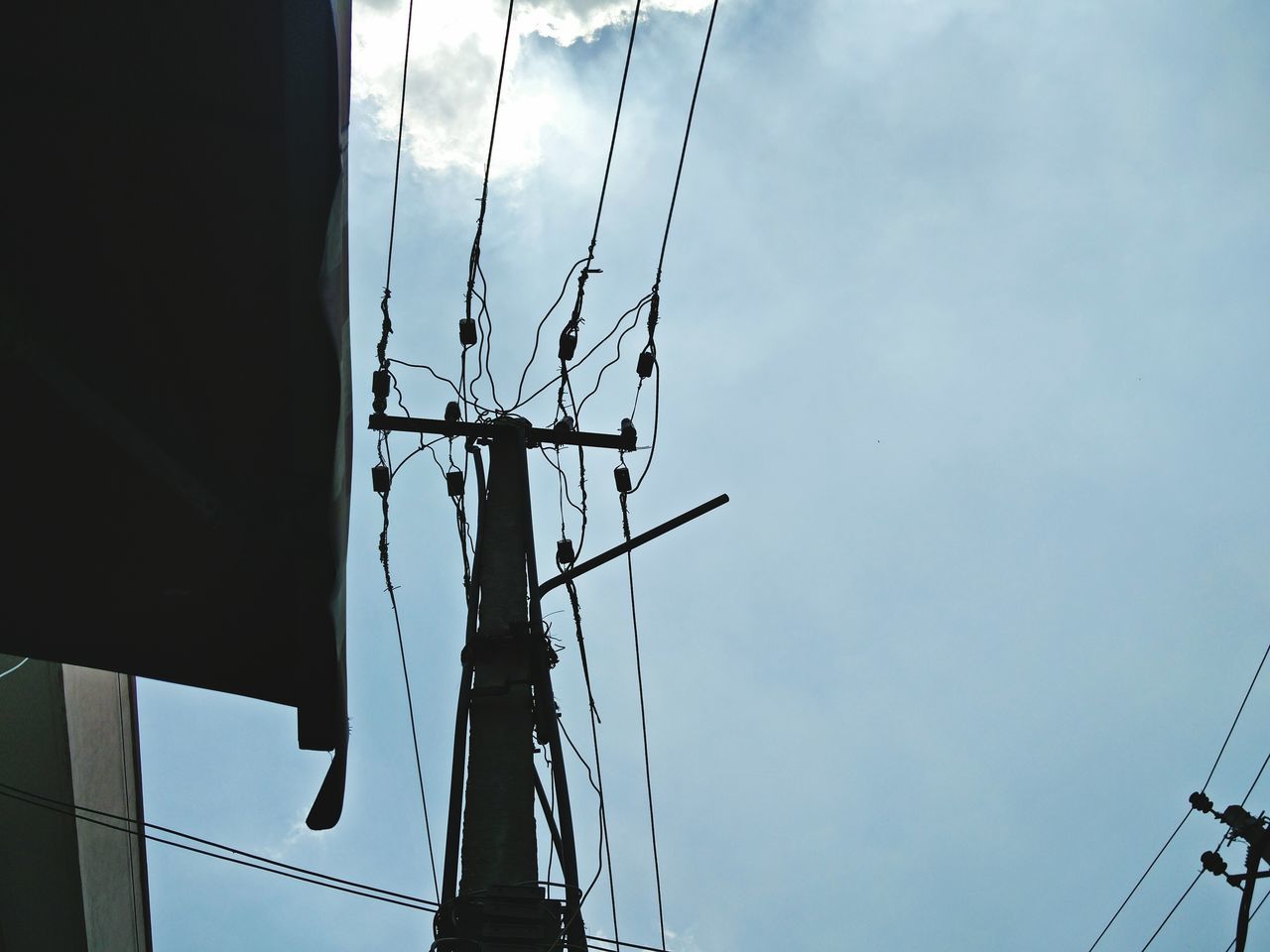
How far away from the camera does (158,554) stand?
6242 mm

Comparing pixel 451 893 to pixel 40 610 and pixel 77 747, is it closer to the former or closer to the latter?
pixel 40 610

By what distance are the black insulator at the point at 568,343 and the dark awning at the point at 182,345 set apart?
233cm

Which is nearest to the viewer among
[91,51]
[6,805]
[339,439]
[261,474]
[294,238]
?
[91,51]

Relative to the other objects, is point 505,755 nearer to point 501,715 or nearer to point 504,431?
point 501,715

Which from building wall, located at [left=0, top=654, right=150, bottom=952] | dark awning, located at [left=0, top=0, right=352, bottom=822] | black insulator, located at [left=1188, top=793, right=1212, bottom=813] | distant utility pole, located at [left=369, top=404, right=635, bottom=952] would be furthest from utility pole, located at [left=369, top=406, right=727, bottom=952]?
black insulator, located at [left=1188, top=793, right=1212, bottom=813]

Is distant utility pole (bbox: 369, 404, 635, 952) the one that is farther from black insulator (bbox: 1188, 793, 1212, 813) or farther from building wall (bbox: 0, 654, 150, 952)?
black insulator (bbox: 1188, 793, 1212, 813)

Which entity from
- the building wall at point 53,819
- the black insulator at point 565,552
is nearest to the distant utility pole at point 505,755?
the black insulator at point 565,552

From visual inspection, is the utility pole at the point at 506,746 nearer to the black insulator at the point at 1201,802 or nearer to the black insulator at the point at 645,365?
the black insulator at the point at 645,365

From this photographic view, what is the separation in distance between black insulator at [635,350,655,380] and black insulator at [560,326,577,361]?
0.71 metres

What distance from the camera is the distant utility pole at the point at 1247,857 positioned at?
9.86 metres

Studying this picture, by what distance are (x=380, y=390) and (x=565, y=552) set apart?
85.4 inches

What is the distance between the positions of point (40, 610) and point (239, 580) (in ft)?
5.19

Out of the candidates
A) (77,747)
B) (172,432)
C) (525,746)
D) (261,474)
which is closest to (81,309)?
(172,432)

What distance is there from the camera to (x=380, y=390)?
24.2 ft
